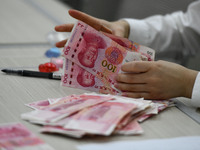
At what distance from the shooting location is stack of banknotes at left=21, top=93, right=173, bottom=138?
2.54 ft

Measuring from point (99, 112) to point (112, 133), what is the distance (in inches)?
3.0

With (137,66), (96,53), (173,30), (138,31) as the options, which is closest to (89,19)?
(96,53)

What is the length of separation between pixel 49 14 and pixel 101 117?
134 cm

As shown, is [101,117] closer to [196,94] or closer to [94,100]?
[94,100]

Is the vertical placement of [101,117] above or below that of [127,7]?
below

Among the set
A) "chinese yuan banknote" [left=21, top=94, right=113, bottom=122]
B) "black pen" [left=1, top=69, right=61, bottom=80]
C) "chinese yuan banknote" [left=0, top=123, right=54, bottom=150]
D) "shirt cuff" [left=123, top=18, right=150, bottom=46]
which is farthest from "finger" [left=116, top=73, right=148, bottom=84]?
"shirt cuff" [left=123, top=18, right=150, bottom=46]

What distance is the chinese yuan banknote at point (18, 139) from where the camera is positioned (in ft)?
2.30

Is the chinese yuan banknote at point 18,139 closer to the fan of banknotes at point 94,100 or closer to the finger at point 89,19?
the fan of banknotes at point 94,100

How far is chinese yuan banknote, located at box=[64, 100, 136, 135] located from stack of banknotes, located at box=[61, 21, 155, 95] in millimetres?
162

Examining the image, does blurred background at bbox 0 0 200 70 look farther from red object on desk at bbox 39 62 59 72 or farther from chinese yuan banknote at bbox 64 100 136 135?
chinese yuan banknote at bbox 64 100 136 135

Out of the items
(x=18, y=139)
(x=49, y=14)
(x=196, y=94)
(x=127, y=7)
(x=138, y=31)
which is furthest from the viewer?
(x=127, y=7)

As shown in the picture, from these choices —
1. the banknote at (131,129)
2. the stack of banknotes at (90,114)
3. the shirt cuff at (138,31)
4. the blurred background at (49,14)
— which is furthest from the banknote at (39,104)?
the shirt cuff at (138,31)

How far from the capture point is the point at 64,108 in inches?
34.3

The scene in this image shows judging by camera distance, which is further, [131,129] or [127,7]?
[127,7]
